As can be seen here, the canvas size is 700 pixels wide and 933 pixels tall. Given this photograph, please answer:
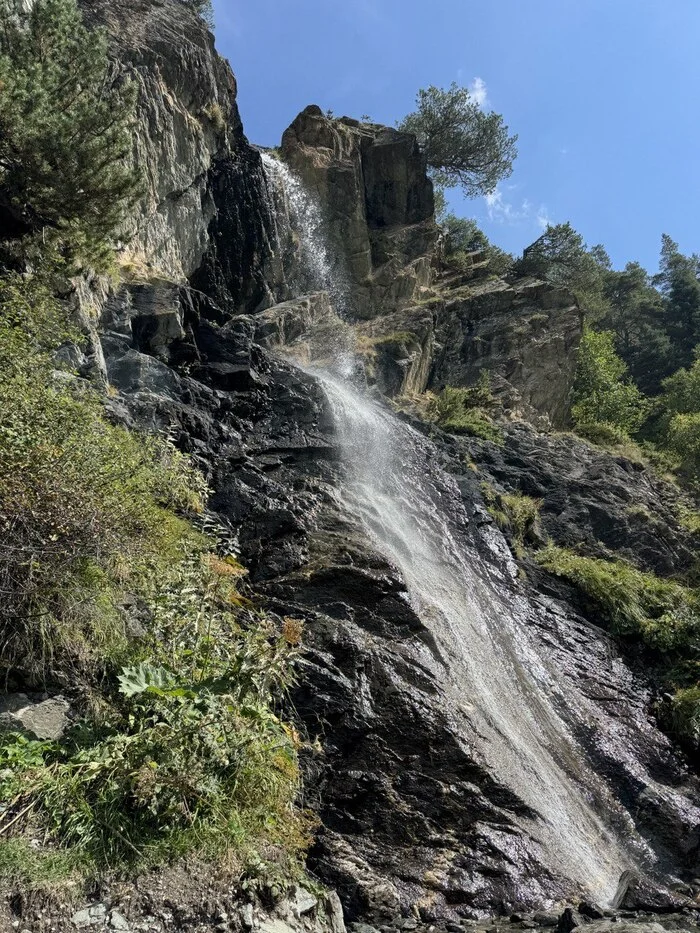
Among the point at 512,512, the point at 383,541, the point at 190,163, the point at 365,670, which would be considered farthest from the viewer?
the point at 190,163

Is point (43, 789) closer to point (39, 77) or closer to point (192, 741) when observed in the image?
point (192, 741)

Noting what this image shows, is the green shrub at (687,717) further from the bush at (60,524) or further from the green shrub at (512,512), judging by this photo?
the bush at (60,524)

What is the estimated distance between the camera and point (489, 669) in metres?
9.80

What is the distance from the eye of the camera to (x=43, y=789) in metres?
4.14

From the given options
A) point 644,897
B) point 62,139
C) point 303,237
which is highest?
point 303,237

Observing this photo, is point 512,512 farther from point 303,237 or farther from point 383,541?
point 303,237

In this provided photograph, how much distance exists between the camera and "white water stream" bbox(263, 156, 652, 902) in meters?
7.62

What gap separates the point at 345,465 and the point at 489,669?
5.76m

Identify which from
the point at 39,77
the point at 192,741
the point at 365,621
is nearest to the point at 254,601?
the point at 365,621

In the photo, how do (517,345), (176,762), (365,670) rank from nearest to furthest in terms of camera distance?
(176,762) → (365,670) → (517,345)

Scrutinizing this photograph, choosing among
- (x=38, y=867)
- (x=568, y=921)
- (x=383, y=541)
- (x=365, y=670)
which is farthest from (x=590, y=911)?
(x=383, y=541)

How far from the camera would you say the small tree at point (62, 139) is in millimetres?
9617

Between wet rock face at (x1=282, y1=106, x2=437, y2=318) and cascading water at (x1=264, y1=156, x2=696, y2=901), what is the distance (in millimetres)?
14266

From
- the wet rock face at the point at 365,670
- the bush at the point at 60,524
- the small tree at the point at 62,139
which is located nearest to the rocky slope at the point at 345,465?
the wet rock face at the point at 365,670
